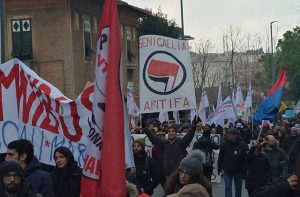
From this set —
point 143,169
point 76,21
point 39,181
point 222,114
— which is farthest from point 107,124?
point 76,21

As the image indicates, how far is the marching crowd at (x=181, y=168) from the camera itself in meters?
6.07

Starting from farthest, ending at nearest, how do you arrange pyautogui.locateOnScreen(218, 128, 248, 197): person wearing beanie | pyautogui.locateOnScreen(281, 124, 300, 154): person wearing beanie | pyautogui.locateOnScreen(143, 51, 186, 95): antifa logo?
pyautogui.locateOnScreen(281, 124, 300, 154): person wearing beanie, pyautogui.locateOnScreen(218, 128, 248, 197): person wearing beanie, pyautogui.locateOnScreen(143, 51, 186, 95): antifa logo

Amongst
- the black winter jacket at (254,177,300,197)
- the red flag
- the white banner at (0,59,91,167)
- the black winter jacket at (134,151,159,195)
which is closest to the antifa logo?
the black winter jacket at (134,151,159,195)

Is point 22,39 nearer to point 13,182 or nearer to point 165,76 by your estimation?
point 165,76

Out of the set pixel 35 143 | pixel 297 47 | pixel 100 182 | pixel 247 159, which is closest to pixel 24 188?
pixel 100 182

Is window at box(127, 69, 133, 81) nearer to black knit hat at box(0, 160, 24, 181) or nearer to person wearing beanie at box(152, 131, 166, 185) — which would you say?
person wearing beanie at box(152, 131, 166, 185)

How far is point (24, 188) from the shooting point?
6.09 m

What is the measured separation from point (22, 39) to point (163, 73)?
2607 cm

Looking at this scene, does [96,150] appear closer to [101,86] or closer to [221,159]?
[101,86]

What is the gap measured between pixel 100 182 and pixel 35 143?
10.8ft

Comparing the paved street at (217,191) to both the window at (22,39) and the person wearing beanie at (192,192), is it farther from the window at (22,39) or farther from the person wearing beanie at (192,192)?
the window at (22,39)

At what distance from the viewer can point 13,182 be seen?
6078mm

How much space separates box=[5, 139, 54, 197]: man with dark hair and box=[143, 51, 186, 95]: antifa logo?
5.80m

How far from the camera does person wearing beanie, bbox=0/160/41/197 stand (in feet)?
19.9
